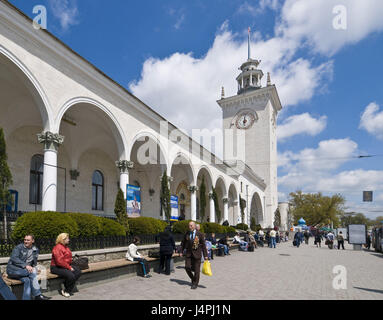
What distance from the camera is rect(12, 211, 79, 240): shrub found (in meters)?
7.94

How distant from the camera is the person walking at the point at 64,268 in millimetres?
6426

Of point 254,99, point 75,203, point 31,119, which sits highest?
point 254,99

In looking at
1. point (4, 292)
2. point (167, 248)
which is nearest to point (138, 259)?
point (167, 248)

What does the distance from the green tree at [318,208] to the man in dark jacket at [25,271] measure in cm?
6439

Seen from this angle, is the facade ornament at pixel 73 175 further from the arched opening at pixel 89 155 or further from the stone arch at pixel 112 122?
the stone arch at pixel 112 122

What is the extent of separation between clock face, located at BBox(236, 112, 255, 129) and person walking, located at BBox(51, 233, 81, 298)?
42803 mm

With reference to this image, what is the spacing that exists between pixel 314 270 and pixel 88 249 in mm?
7933

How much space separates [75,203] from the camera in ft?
59.7

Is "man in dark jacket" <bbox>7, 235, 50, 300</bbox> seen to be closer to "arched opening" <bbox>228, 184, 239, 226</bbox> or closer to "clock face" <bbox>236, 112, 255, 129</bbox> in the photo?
"arched opening" <bbox>228, 184, 239, 226</bbox>

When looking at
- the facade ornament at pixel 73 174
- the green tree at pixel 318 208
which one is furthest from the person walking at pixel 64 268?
the green tree at pixel 318 208

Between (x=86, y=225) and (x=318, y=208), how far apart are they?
6166cm
